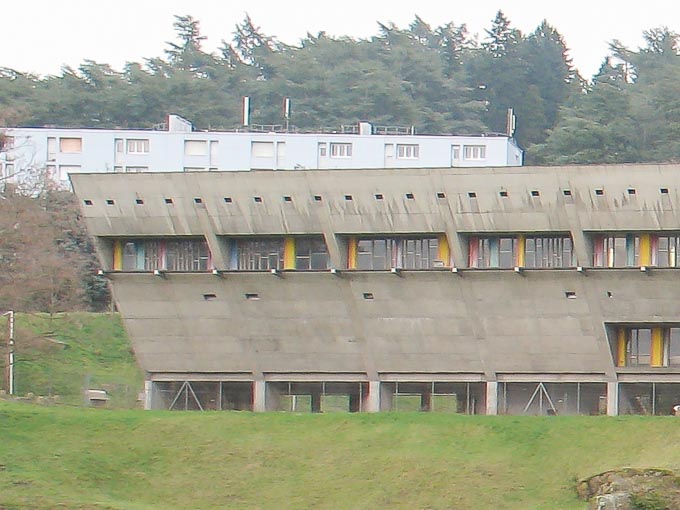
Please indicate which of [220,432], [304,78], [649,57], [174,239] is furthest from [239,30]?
[220,432]

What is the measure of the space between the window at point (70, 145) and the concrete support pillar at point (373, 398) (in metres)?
40.8

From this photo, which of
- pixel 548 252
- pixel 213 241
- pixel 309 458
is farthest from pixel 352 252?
pixel 309 458

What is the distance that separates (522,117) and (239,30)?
29.2 metres

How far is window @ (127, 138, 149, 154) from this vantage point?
89250 mm

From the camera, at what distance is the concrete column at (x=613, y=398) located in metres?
52.2

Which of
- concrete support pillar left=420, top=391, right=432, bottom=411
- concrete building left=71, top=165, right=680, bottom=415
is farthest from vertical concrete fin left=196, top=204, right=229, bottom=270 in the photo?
concrete support pillar left=420, top=391, right=432, bottom=411

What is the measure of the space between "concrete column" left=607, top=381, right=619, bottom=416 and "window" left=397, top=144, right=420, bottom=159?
1479 inches

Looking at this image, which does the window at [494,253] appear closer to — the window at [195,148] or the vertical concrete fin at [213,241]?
the vertical concrete fin at [213,241]

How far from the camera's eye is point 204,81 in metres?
106

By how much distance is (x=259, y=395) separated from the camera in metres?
55.8

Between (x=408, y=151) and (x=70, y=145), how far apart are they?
19803 millimetres

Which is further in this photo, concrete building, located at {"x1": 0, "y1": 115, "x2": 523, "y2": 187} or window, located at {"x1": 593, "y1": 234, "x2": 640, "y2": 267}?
concrete building, located at {"x1": 0, "y1": 115, "x2": 523, "y2": 187}

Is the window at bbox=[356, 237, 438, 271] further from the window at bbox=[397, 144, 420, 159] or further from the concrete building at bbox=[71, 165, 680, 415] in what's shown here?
the window at bbox=[397, 144, 420, 159]

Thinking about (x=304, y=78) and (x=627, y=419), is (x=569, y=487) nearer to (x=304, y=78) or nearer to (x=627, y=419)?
(x=627, y=419)
